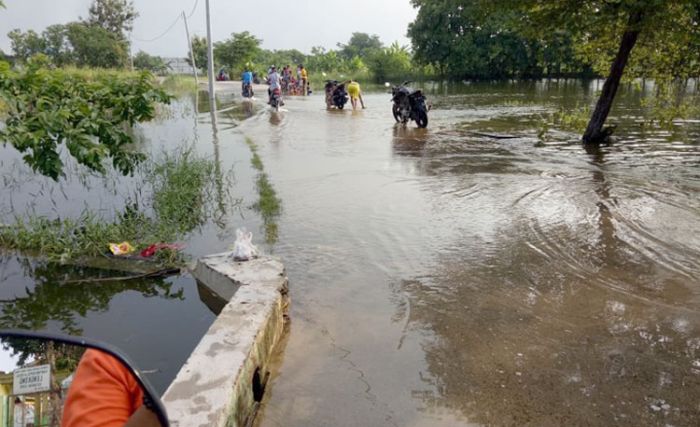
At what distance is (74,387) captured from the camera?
136 cm

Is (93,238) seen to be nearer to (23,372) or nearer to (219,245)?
(219,245)

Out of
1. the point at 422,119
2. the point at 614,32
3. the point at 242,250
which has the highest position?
the point at 614,32

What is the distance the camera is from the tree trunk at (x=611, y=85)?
37.4 ft

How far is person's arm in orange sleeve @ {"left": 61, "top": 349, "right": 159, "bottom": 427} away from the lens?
1.35 meters

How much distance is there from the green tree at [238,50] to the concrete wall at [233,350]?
48409mm

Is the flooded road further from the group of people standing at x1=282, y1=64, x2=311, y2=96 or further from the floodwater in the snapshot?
the group of people standing at x1=282, y1=64, x2=311, y2=96

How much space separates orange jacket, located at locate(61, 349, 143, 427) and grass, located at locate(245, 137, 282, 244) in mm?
4816

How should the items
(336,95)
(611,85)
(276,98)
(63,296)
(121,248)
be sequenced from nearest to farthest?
1. (63,296)
2. (121,248)
3. (611,85)
4. (276,98)
5. (336,95)

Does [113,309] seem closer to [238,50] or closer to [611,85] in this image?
[611,85]

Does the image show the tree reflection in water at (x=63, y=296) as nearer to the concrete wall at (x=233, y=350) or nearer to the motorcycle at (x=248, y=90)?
the concrete wall at (x=233, y=350)

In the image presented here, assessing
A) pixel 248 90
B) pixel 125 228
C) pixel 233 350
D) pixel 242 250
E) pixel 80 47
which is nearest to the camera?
pixel 233 350

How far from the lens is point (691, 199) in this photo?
748 centimetres

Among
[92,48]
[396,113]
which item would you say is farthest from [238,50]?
[396,113]

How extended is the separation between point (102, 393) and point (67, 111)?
520 cm
